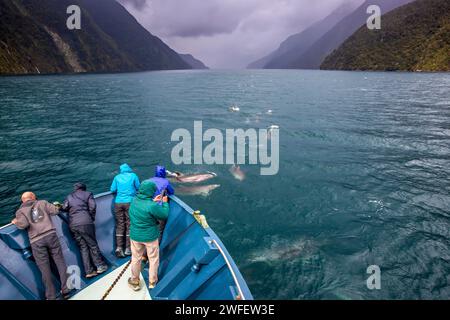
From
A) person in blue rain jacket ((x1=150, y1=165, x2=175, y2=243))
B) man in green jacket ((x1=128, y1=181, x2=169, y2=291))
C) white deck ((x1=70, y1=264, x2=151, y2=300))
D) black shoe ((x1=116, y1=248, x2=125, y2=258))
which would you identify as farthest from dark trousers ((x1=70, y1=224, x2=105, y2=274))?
person in blue rain jacket ((x1=150, y1=165, x2=175, y2=243))

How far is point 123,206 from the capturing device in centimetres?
1012

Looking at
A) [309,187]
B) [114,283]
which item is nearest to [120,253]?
[114,283]

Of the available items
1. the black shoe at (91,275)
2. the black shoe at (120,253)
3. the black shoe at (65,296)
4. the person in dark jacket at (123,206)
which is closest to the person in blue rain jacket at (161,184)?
the person in dark jacket at (123,206)

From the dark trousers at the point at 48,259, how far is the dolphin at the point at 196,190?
9.19 meters

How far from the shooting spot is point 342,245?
1280 centimetres

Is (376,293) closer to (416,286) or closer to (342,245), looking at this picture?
(416,286)

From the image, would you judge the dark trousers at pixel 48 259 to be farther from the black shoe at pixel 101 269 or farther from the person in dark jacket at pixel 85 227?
the black shoe at pixel 101 269

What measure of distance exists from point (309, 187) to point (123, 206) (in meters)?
12.2

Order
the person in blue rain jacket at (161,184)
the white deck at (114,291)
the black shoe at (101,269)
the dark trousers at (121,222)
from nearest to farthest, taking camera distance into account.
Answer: the white deck at (114,291) → the black shoe at (101,269) → the person in blue rain jacket at (161,184) → the dark trousers at (121,222)

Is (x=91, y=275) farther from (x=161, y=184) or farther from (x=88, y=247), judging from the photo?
(x=161, y=184)

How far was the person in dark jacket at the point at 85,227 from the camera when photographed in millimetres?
9078

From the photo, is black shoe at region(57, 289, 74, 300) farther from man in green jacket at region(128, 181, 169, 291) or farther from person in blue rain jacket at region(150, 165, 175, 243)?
person in blue rain jacket at region(150, 165, 175, 243)

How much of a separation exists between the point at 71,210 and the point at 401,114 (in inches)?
1713
